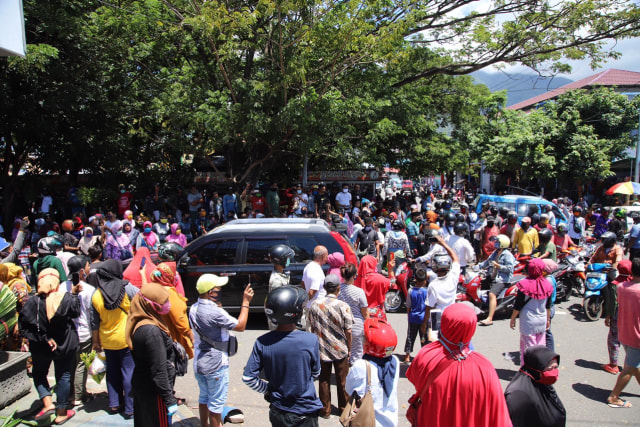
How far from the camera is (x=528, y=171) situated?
72.6 ft

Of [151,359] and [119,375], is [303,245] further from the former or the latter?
[151,359]

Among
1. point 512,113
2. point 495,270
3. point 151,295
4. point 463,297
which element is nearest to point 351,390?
point 151,295

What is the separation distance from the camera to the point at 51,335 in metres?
4.47

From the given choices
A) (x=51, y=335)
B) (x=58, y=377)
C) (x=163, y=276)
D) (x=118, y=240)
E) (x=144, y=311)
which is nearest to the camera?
(x=144, y=311)

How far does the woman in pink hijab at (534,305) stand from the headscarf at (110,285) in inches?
173

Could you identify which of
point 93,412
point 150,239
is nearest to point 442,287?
point 93,412

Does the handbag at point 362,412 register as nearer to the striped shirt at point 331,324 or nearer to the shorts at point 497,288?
the striped shirt at point 331,324

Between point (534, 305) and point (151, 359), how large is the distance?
4100 millimetres

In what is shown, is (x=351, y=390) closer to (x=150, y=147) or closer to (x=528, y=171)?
(x=150, y=147)

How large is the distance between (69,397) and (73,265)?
1382mm

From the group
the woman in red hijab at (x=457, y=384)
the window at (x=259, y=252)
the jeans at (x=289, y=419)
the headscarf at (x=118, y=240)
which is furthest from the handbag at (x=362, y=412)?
the headscarf at (x=118, y=240)

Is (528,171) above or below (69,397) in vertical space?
above

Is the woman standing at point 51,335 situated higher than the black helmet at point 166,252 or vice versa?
the black helmet at point 166,252

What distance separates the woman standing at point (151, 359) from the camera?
11.3ft
